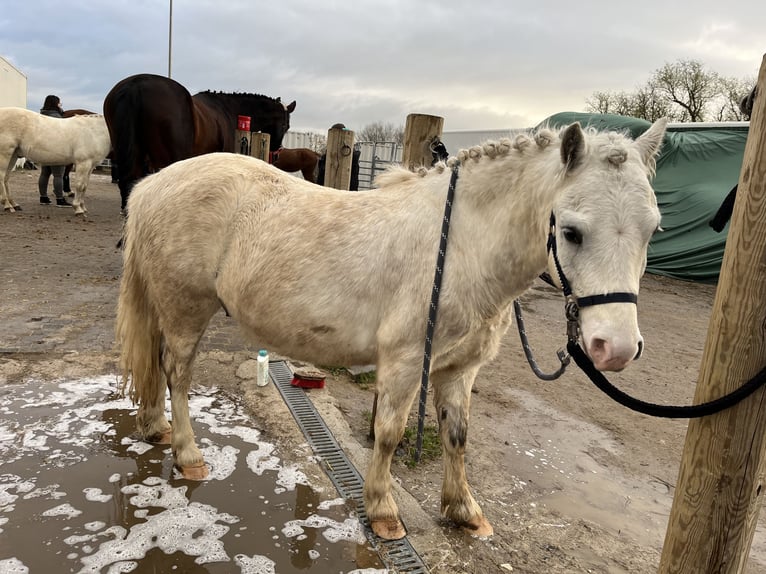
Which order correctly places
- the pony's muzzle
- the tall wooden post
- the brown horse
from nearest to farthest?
the tall wooden post → the pony's muzzle → the brown horse

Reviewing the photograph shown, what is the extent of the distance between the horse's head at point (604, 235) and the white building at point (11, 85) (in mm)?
29487

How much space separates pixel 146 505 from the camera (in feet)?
7.73

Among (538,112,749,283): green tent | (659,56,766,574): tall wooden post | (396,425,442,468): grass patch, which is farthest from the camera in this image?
(538,112,749,283): green tent

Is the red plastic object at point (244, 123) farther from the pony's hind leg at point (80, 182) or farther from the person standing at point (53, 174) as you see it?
the person standing at point (53, 174)

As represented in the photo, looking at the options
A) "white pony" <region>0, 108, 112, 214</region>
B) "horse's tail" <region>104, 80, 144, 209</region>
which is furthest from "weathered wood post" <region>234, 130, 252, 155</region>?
"white pony" <region>0, 108, 112, 214</region>

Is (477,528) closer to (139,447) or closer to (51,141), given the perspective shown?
(139,447)

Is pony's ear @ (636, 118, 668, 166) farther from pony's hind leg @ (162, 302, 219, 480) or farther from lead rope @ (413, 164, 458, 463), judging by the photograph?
pony's hind leg @ (162, 302, 219, 480)

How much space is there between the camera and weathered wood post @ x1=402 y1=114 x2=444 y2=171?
3252mm

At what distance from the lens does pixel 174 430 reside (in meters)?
2.67

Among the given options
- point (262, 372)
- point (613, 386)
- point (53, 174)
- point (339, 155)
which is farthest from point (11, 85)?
point (613, 386)

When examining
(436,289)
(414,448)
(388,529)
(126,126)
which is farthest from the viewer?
(126,126)

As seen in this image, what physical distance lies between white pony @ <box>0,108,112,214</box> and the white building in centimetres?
1841

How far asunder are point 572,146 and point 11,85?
32142mm

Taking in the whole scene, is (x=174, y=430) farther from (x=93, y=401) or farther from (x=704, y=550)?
(x=704, y=550)
